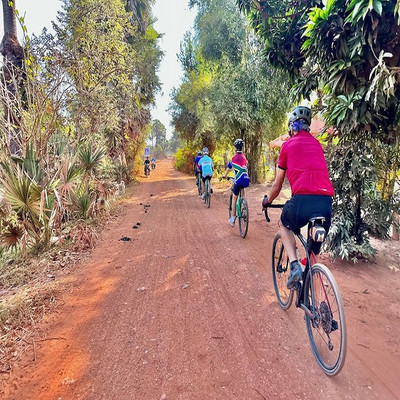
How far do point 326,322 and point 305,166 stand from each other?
1.44m

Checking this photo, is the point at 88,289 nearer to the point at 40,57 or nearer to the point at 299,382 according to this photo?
the point at 299,382

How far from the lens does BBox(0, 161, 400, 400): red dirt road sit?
88.9 inches

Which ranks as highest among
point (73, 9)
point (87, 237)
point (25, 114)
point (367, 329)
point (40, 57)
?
point (73, 9)

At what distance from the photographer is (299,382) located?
2281 mm

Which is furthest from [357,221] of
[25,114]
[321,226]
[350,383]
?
[25,114]

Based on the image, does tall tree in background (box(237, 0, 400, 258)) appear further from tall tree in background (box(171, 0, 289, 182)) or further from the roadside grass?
tall tree in background (box(171, 0, 289, 182))

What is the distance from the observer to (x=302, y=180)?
2629mm

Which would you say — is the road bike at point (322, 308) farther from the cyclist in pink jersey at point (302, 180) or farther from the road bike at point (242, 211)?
the road bike at point (242, 211)

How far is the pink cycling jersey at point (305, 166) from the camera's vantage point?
2615 mm

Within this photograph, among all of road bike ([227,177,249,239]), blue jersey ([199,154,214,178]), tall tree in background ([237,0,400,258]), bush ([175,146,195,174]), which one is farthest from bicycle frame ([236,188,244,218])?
bush ([175,146,195,174])

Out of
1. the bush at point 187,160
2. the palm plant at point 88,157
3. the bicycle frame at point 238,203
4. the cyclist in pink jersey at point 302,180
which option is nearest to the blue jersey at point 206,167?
the bicycle frame at point 238,203

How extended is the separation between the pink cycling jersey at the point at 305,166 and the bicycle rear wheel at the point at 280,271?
0.94 m

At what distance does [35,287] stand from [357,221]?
539 centimetres

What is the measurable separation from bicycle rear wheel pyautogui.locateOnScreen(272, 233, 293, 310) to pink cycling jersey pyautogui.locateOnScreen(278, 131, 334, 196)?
944 mm
